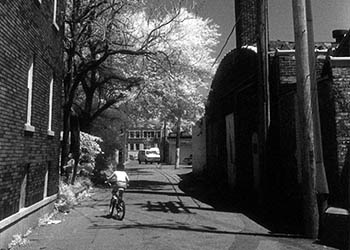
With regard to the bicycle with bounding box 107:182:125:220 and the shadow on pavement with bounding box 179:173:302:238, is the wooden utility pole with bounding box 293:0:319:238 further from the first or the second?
the bicycle with bounding box 107:182:125:220

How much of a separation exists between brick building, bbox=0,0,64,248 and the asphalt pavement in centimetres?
75

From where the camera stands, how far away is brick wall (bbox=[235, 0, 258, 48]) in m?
16.5

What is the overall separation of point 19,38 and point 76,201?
25.3 feet

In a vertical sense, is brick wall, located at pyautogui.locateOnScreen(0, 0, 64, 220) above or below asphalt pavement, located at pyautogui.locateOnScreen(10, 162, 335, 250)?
above

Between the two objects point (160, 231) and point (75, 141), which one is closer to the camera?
point (160, 231)

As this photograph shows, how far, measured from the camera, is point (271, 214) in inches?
466

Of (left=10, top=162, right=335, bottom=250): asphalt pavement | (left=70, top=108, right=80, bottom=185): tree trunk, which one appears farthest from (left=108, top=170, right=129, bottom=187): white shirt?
(left=70, top=108, right=80, bottom=185): tree trunk

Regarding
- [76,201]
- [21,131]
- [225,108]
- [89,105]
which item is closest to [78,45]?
[89,105]

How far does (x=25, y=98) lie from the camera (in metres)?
9.02

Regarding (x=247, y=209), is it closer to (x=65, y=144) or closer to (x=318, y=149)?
(x=318, y=149)

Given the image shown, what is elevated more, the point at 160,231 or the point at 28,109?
the point at 28,109

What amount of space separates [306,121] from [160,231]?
159 inches

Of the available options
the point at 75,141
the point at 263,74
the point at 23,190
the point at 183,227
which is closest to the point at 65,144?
the point at 75,141

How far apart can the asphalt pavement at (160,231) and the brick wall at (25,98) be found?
110cm
